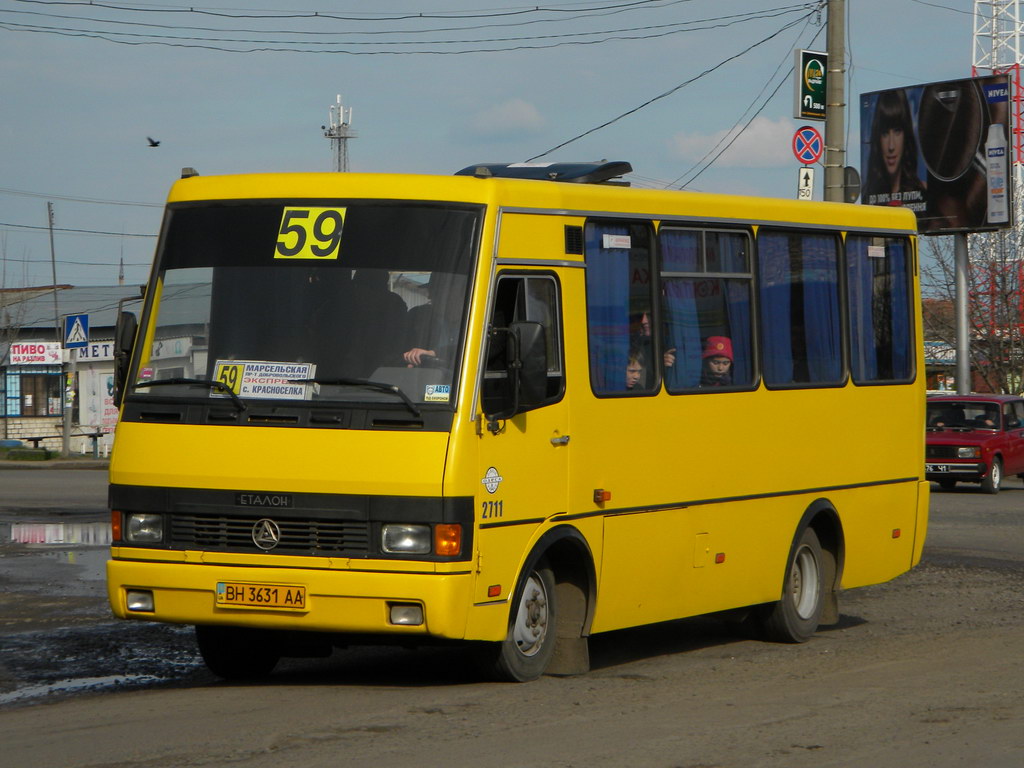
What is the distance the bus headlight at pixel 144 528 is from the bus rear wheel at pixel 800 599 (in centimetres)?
464

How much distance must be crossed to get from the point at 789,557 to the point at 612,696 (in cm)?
306

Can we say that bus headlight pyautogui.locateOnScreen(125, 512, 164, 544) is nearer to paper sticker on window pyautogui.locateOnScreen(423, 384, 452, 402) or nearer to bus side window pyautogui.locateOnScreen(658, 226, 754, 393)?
paper sticker on window pyautogui.locateOnScreen(423, 384, 452, 402)

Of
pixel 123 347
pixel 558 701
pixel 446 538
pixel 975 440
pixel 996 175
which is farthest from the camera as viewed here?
pixel 996 175

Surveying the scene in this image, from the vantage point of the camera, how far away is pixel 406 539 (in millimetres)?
8047

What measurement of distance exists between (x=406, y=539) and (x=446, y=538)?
201mm

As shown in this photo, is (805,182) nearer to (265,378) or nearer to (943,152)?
(265,378)

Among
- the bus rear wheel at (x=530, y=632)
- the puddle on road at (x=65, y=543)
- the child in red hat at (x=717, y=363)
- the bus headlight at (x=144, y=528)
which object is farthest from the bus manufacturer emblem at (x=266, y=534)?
the puddle on road at (x=65, y=543)

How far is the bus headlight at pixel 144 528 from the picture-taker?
332 inches

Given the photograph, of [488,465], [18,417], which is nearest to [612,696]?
[488,465]

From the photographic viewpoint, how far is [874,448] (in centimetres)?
1212

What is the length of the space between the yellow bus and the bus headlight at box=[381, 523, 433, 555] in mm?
11

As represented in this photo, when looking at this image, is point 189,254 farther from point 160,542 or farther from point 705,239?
point 705,239

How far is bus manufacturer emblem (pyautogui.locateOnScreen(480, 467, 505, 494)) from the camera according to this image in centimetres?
828

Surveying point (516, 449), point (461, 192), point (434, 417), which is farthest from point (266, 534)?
point (461, 192)
